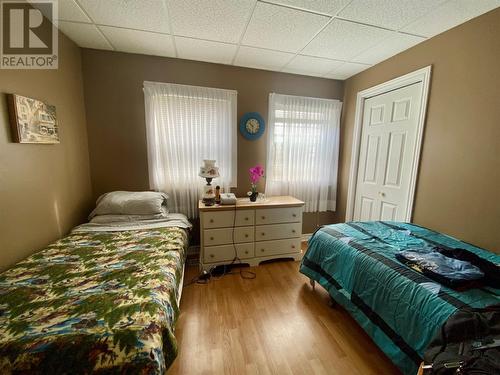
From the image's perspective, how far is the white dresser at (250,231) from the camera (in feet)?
7.65

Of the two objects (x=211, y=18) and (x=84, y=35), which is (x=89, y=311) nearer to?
(x=211, y=18)

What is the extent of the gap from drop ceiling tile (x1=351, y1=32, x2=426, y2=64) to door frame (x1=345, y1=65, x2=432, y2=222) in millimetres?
271

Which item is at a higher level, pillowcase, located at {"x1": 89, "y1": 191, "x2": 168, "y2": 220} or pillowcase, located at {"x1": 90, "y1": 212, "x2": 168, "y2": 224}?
pillowcase, located at {"x1": 89, "y1": 191, "x2": 168, "y2": 220}

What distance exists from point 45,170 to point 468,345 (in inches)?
113

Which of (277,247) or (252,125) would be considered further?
(252,125)

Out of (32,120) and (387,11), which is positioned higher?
(387,11)

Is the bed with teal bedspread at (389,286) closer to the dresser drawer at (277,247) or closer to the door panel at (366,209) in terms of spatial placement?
the dresser drawer at (277,247)

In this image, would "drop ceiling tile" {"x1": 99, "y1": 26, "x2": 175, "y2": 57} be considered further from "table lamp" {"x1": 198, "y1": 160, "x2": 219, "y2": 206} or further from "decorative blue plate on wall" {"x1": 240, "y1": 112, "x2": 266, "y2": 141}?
"table lamp" {"x1": 198, "y1": 160, "x2": 219, "y2": 206}

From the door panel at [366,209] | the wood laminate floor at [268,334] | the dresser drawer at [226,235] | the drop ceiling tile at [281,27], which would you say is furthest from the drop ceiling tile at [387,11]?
the wood laminate floor at [268,334]

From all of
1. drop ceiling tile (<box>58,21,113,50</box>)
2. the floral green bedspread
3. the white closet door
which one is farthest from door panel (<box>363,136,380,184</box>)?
drop ceiling tile (<box>58,21,113,50</box>)

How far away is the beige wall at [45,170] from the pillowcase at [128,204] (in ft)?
0.90

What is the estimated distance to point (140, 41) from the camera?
2.09 meters

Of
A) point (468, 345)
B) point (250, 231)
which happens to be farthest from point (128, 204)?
point (468, 345)

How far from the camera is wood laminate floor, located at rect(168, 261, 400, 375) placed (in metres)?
1.35
